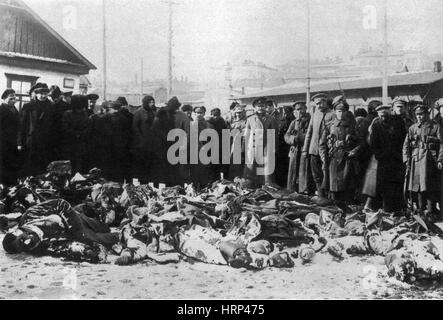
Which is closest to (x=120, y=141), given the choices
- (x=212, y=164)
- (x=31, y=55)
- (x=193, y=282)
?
(x=212, y=164)

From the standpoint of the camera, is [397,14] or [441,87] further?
[441,87]

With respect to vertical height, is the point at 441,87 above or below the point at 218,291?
above

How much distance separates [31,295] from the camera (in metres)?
4.35

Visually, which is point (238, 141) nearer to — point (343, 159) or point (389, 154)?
point (343, 159)

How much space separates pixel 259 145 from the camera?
726 cm

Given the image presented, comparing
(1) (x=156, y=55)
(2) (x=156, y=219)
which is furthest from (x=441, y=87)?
(2) (x=156, y=219)

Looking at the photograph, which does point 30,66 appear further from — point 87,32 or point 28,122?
point 28,122

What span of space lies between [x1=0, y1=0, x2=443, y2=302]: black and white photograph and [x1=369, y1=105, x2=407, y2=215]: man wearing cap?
2cm

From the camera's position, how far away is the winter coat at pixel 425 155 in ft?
19.3

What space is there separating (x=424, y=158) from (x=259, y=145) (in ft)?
8.10

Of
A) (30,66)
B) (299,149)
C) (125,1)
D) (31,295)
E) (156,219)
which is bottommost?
(31,295)

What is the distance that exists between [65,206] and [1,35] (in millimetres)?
4715

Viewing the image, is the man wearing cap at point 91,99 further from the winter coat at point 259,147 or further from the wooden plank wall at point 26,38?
the winter coat at point 259,147

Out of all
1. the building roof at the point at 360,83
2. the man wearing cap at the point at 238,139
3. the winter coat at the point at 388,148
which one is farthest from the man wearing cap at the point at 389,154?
the building roof at the point at 360,83
